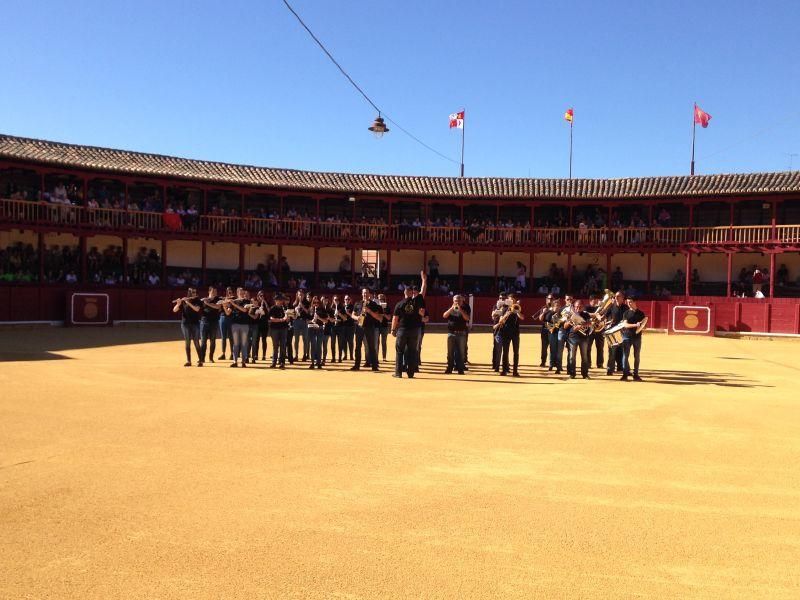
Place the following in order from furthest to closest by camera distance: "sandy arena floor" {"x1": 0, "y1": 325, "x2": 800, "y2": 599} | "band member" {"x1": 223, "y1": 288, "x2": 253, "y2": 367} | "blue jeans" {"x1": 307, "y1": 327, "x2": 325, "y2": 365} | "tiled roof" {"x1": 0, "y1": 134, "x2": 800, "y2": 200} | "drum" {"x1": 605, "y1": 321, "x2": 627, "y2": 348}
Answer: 1. "tiled roof" {"x1": 0, "y1": 134, "x2": 800, "y2": 200}
2. "blue jeans" {"x1": 307, "y1": 327, "x2": 325, "y2": 365}
3. "band member" {"x1": 223, "y1": 288, "x2": 253, "y2": 367}
4. "drum" {"x1": 605, "y1": 321, "x2": 627, "y2": 348}
5. "sandy arena floor" {"x1": 0, "y1": 325, "x2": 800, "y2": 599}

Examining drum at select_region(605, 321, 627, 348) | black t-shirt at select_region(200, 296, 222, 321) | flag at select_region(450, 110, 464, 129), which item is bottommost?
drum at select_region(605, 321, 627, 348)

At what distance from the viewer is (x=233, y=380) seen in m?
12.2

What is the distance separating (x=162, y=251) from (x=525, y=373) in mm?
20245

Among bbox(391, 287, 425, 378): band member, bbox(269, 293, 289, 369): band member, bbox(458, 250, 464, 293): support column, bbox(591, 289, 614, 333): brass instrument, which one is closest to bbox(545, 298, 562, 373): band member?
bbox(591, 289, 614, 333): brass instrument

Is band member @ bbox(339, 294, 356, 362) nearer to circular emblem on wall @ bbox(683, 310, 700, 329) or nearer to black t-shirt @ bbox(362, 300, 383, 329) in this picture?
black t-shirt @ bbox(362, 300, 383, 329)

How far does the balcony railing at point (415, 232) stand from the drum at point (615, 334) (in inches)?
753

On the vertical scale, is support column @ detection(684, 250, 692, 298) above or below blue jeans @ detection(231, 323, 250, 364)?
above

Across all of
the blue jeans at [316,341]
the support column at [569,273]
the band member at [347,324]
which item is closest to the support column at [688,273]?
the support column at [569,273]

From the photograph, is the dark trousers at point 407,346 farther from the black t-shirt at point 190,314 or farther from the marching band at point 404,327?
the black t-shirt at point 190,314

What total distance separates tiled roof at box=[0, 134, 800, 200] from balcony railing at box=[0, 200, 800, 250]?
1560mm

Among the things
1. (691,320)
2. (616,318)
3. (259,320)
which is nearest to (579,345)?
(616,318)

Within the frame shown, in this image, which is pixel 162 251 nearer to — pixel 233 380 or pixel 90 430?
pixel 233 380

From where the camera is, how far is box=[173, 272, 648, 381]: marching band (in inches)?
525

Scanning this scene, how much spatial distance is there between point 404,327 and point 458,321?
4.20 ft
